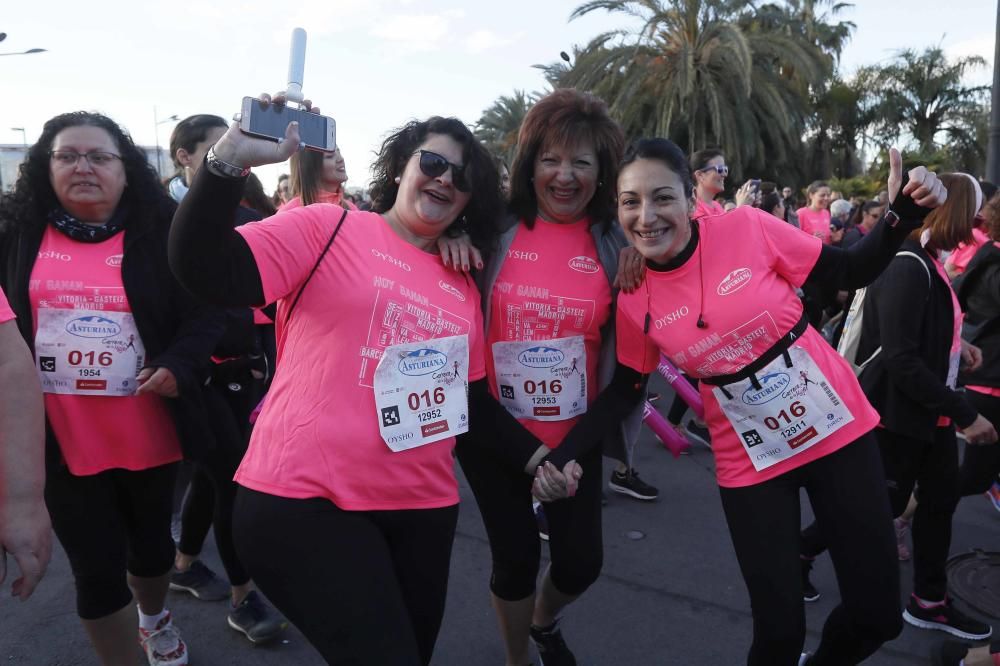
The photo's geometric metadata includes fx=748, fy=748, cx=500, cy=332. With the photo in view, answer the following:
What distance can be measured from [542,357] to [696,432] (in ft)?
13.1

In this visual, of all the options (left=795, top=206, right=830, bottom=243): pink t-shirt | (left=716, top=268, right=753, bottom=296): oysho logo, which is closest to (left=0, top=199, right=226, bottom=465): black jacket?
(left=716, top=268, right=753, bottom=296): oysho logo

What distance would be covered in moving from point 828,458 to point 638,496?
2.60 meters

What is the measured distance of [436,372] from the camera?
2010 mm

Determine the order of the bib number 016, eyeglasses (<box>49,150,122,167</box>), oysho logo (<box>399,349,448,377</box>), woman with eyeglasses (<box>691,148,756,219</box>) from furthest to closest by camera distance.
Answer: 1. woman with eyeglasses (<box>691,148,756,219</box>)
2. eyeglasses (<box>49,150,122,167</box>)
3. the bib number 016
4. oysho logo (<box>399,349,448,377</box>)

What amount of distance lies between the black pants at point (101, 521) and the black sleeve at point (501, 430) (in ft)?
3.69

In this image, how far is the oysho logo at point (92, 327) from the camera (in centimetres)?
237

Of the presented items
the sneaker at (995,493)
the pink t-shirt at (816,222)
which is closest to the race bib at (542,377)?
the sneaker at (995,493)

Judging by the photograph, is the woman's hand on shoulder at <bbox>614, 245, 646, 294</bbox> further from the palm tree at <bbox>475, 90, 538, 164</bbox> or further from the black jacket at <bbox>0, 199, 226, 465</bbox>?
the palm tree at <bbox>475, 90, 538, 164</bbox>

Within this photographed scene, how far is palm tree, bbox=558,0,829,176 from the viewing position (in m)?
19.7

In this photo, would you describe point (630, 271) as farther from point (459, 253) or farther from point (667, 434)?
point (667, 434)

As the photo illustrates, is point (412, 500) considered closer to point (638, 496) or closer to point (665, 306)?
point (665, 306)

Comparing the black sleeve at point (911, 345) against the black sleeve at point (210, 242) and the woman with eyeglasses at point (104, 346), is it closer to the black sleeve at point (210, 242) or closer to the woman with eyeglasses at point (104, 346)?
the black sleeve at point (210, 242)

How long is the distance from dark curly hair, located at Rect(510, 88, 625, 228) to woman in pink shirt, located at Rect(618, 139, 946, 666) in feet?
0.62

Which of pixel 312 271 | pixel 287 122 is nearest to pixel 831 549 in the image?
pixel 312 271
